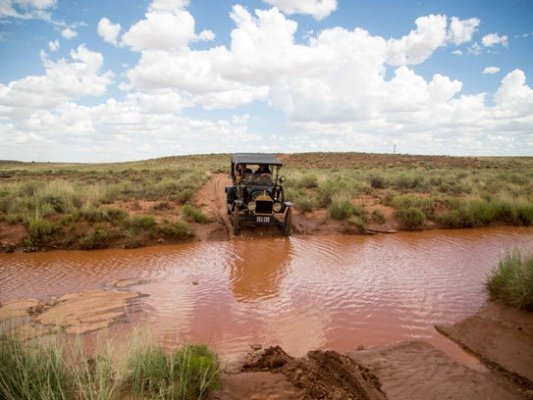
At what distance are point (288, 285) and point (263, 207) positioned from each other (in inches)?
164

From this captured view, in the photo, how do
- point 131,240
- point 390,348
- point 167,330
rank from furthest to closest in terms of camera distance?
point 131,240, point 167,330, point 390,348

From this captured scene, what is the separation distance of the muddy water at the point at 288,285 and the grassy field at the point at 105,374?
5.61ft

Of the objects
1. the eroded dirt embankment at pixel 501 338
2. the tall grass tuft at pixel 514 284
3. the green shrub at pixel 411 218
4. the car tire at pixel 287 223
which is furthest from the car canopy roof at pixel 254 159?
the eroded dirt embankment at pixel 501 338

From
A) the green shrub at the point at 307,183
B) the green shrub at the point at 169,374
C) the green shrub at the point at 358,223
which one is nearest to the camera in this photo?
the green shrub at the point at 169,374

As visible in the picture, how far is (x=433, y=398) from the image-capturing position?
13.7 ft

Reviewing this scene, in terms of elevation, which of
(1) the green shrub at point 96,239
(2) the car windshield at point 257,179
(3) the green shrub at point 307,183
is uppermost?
(2) the car windshield at point 257,179

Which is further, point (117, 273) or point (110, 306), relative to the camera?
point (117, 273)

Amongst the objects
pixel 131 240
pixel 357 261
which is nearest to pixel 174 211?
pixel 131 240

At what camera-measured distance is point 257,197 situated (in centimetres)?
1195

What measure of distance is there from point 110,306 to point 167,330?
149cm

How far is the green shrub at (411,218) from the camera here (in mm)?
13875

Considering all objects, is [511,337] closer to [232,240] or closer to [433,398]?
[433,398]

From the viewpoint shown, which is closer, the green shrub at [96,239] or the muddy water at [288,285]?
the muddy water at [288,285]

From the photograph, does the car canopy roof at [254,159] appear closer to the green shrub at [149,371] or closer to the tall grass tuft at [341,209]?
the tall grass tuft at [341,209]
